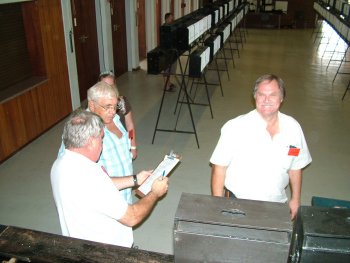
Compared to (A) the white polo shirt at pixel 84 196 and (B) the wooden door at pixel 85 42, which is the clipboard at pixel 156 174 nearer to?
(A) the white polo shirt at pixel 84 196

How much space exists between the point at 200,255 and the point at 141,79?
761 centimetres

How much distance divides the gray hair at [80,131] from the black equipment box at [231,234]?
852 millimetres

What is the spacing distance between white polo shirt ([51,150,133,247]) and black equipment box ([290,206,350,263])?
910 mm

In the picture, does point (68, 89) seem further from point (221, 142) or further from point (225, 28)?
point (221, 142)

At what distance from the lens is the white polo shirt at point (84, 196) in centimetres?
150

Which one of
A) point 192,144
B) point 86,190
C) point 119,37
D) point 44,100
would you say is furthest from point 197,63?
point 119,37

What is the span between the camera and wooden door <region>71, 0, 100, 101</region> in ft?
20.6

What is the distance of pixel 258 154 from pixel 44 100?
4.05 m

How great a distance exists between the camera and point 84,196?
58.8 inches

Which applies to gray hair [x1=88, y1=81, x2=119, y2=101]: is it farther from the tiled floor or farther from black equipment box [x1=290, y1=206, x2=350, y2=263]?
black equipment box [x1=290, y1=206, x2=350, y2=263]

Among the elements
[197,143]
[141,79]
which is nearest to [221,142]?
[197,143]

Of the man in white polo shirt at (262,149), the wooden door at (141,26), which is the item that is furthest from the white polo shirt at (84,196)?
the wooden door at (141,26)

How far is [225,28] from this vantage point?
6.88m

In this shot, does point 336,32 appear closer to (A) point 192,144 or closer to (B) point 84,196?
(A) point 192,144
